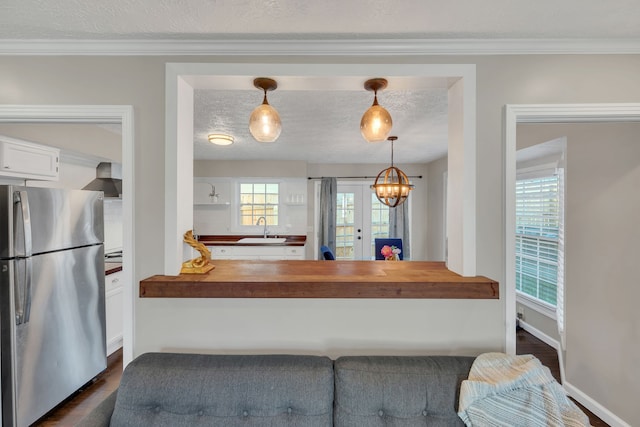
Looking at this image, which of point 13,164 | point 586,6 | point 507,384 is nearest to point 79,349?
point 13,164

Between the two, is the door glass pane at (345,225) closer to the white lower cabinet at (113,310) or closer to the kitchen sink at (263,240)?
the kitchen sink at (263,240)

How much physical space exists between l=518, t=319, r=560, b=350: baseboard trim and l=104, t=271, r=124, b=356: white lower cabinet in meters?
4.67

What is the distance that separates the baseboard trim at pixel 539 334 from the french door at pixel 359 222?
259cm

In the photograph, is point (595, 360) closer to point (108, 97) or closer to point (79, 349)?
point (108, 97)

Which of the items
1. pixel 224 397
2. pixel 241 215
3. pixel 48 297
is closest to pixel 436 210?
pixel 241 215

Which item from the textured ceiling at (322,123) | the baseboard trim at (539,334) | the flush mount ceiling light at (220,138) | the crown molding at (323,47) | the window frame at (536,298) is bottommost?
the baseboard trim at (539,334)

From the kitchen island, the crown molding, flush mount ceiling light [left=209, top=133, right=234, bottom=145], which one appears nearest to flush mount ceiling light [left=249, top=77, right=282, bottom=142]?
the crown molding

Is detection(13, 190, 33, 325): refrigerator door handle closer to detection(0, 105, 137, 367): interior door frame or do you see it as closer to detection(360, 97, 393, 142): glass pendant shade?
detection(0, 105, 137, 367): interior door frame

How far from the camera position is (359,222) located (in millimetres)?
5586

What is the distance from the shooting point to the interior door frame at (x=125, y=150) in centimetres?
144

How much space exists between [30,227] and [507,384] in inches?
112

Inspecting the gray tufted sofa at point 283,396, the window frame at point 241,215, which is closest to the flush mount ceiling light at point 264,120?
the gray tufted sofa at point 283,396

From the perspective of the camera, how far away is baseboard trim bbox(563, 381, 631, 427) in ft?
6.45

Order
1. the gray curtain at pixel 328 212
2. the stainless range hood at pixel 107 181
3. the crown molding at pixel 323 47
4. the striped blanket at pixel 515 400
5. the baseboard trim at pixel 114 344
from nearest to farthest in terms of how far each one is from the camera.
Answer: the striped blanket at pixel 515 400 → the crown molding at pixel 323 47 → the baseboard trim at pixel 114 344 → the stainless range hood at pixel 107 181 → the gray curtain at pixel 328 212
